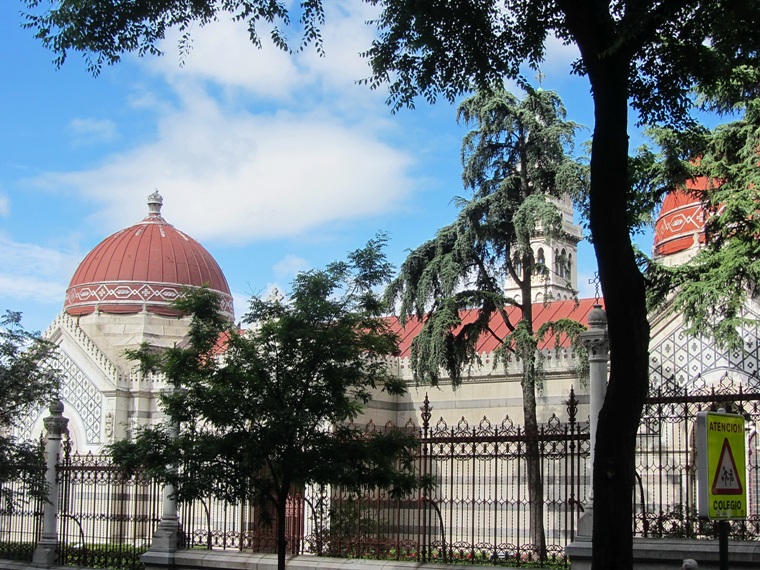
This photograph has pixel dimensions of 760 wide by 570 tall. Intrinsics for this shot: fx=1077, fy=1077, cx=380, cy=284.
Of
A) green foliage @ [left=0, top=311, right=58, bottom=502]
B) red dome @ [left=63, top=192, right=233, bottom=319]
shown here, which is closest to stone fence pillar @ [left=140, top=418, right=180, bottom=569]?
green foliage @ [left=0, top=311, right=58, bottom=502]

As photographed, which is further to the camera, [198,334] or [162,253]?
[162,253]

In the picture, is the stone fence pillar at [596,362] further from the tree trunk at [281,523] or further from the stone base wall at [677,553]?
the tree trunk at [281,523]

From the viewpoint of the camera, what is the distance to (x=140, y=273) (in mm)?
37594

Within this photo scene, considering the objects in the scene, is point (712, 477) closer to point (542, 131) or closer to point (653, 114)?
point (653, 114)

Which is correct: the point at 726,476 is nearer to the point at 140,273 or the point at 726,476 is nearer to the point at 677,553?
the point at 677,553

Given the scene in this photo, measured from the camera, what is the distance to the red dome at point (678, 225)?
2491cm

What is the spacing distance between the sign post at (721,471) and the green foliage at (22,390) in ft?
40.6

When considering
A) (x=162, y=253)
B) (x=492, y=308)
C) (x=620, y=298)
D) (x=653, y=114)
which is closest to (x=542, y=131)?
(x=492, y=308)

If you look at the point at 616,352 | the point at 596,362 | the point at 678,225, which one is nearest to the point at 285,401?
the point at 596,362

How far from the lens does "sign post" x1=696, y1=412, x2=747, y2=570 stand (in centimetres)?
571

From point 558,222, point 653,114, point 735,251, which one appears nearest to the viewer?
point 653,114

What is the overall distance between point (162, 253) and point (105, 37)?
28490 millimetres

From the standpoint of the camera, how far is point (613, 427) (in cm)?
749

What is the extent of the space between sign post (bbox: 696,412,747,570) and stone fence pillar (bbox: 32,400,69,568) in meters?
12.8
